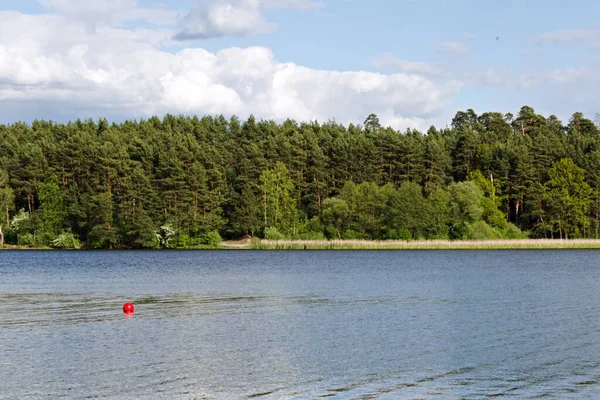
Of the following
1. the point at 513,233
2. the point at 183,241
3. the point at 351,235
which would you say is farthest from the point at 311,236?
the point at 513,233

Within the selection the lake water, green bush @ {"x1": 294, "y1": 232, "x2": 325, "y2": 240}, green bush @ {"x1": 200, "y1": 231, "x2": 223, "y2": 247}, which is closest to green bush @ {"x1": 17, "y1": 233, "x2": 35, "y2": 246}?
green bush @ {"x1": 200, "y1": 231, "x2": 223, "y2": 247}

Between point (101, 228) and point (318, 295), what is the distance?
235ft

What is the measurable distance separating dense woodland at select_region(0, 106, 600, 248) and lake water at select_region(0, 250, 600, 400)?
57495 millimetres

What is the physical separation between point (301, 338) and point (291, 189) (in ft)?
304

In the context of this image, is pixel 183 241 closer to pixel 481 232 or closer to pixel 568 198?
pixel 481 232

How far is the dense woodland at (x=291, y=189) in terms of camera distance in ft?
367

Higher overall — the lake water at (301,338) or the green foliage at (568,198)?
the green foliage at (568,198)

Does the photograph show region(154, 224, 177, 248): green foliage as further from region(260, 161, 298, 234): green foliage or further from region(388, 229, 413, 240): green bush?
region(388, 229, 413, 240): green bush

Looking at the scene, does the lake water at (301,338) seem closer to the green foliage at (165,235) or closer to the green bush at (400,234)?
the green foliage at (165,235)

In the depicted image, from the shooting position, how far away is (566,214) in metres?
117

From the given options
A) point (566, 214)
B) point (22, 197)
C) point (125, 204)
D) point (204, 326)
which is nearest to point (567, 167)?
point (566, 214)

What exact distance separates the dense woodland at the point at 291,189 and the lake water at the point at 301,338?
57.5 m

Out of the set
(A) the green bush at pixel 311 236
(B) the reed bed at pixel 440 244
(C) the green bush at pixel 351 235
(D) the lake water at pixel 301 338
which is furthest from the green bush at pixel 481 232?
(D) the lake water at pixel 301 338

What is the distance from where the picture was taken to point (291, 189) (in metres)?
120
